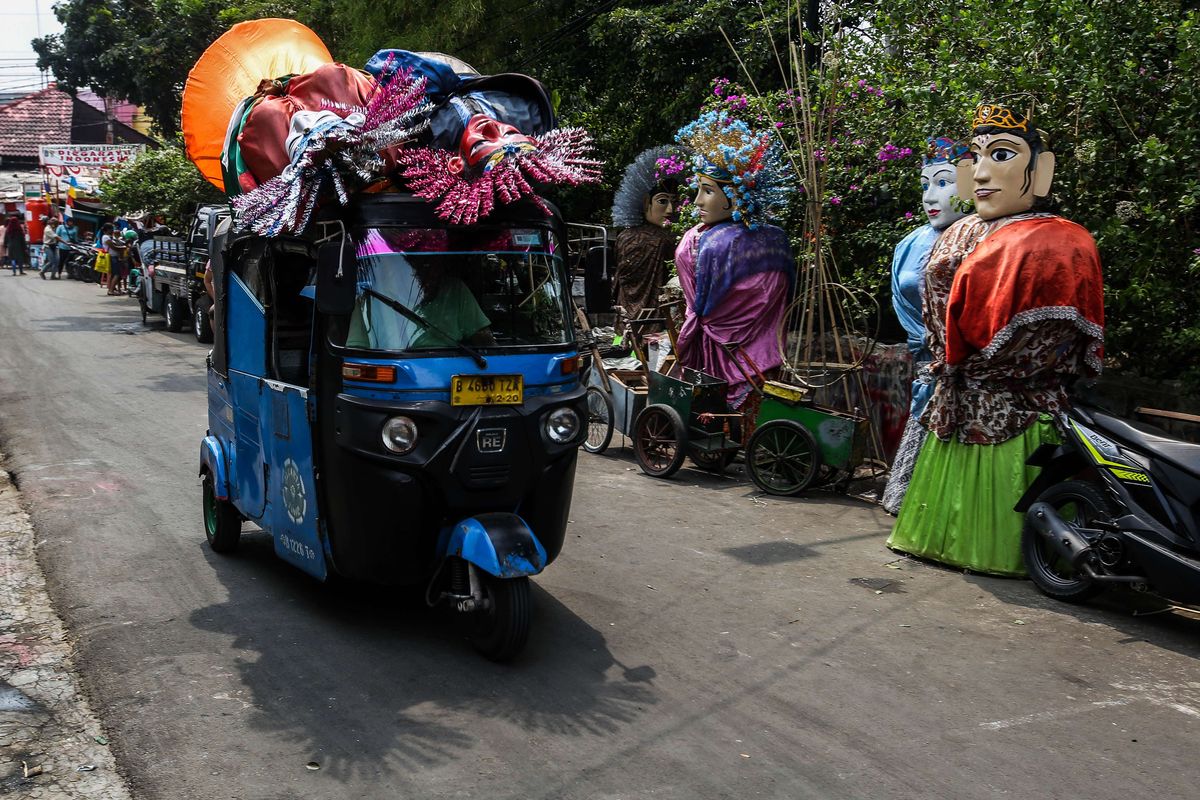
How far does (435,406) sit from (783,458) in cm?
437

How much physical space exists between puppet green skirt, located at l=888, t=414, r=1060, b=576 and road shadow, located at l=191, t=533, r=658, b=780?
98.6 inches

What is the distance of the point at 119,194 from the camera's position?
2467cm

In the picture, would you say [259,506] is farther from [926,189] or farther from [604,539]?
[926,189]

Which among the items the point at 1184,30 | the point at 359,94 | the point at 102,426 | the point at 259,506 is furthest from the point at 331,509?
the point at 102,426

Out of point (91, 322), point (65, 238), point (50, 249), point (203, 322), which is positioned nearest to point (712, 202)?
point (203, 322)

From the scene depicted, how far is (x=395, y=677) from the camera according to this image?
4.94 meters

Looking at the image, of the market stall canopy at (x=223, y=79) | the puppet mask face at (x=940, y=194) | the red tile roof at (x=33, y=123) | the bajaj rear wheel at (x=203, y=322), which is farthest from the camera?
the red tile roof at (x=33, y=123)

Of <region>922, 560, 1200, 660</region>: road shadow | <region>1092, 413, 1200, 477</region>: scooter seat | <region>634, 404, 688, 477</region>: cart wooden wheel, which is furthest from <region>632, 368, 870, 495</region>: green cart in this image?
<region>1092, 413, 1200, 477</region>: scooter seat

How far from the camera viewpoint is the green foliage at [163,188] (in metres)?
22.4

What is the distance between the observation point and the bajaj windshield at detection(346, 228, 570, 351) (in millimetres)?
5090

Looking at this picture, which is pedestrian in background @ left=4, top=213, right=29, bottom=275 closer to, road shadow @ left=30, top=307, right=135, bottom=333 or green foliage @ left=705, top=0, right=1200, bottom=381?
road shadow @ left=30, top=307, right=135, bottom=333

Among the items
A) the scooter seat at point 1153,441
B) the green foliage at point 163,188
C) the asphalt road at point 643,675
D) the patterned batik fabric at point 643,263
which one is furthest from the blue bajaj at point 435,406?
the green foliage at point 163,188

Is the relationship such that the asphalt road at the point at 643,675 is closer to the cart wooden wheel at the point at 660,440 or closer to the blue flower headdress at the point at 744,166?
the cart wooden wheel at the point at 660,440

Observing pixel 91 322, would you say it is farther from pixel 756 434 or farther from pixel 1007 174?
pixel 1007 174
